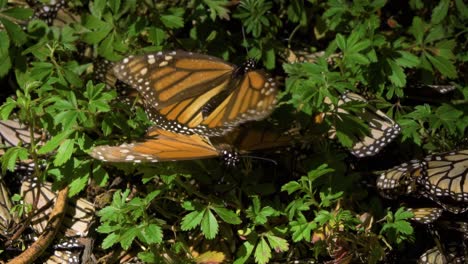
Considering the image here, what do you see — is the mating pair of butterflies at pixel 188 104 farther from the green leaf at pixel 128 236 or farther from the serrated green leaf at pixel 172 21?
the serrated green leaf at pixel 172 21

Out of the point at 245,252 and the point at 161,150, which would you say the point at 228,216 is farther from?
the point at 161,150

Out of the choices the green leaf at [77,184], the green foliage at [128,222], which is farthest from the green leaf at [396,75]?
the green leaf at [77,184]

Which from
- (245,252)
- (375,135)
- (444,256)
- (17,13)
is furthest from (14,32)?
(444,256)

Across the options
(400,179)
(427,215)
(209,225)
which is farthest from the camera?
(400,179)

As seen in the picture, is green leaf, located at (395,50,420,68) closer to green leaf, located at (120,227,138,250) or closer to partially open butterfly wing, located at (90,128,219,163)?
partially open butterfly wing, located at (90,128,219,163)

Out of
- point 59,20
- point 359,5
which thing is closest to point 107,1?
point 59,20
